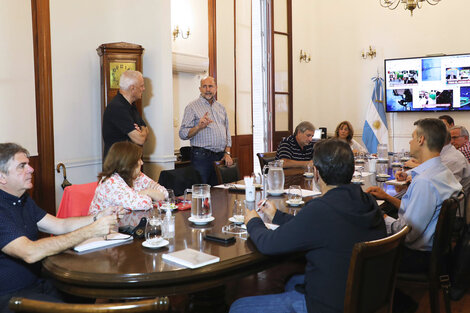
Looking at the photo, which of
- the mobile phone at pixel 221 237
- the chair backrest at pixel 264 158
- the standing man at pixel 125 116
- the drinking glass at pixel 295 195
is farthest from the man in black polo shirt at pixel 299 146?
the mobile phone at pixel 221 237

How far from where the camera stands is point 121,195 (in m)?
2.71

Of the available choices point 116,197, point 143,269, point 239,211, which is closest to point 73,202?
point 116,197

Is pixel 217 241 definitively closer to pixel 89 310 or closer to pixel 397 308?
pixel 89 310

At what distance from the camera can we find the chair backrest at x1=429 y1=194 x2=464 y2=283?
2287 millimetres

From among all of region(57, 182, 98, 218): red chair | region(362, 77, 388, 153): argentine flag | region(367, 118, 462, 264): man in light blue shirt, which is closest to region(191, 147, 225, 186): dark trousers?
region(57, 182, 98, 218): red chair

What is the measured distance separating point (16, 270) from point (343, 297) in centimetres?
134

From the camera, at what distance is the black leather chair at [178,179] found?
3580 millimetres

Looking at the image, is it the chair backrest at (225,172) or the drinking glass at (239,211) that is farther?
the chair backrest at (225,172)

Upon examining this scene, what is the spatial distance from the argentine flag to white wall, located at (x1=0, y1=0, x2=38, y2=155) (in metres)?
5.75

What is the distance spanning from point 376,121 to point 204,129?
4249mm

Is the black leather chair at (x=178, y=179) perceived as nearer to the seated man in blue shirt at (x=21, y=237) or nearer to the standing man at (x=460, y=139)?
the seated man in blue shirt at (x=21, y=237)

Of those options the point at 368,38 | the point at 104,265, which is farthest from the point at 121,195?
the point at 368,38

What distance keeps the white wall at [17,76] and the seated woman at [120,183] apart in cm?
179

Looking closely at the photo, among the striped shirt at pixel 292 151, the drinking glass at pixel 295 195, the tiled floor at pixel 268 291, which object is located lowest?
the tiled floor at pixel 268 291
